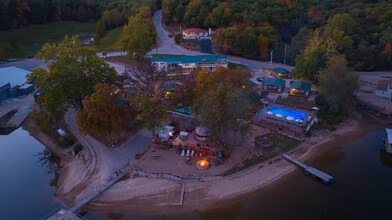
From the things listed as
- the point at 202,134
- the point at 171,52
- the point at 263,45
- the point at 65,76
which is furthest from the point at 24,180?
the point at 263,45

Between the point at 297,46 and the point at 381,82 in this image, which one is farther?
the point at 297,46

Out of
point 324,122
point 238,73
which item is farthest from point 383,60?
point 238,73

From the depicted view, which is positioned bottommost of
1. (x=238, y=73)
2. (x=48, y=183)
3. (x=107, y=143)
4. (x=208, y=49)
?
(x=48, y=183)

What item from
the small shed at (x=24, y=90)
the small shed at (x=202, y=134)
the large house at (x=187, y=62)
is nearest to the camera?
the small shed at (x=202, y=134)

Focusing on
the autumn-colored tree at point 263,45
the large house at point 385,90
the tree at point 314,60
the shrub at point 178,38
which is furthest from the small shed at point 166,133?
the shrub at point 178,38

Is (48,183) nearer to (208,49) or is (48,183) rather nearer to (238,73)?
(238,73)

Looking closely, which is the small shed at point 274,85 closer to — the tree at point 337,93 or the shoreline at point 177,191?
the tree at point 337,93

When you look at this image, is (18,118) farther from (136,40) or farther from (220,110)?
(220,110)
